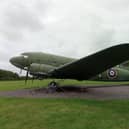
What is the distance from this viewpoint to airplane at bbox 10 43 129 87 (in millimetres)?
10731

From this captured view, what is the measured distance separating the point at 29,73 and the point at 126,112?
350 inches

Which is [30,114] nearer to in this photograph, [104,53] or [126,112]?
[126,112]

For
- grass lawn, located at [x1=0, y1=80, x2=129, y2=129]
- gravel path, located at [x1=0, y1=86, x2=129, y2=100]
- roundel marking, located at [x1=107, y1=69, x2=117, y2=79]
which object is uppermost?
roundel marking, located at [x1=107, y1=69, x2=117, y2=79]

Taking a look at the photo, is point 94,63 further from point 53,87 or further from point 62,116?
point 62,116

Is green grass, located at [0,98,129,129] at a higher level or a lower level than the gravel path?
lower

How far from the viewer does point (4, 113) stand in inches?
309

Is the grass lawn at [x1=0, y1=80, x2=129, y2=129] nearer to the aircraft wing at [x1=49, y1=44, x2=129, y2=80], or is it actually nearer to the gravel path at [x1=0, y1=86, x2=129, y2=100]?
the aircraft wing at [x1=49, y1=44, x2=129, y2=80]

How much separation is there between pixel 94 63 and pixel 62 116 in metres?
5.69

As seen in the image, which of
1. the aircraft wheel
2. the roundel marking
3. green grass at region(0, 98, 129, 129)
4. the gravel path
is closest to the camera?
green grass at region(0, 98, 129, 129)

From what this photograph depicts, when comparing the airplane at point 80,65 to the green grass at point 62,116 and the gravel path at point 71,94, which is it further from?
the green grass at point 62,116

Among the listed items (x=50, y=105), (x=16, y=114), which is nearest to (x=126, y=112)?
(x=50, y=105)

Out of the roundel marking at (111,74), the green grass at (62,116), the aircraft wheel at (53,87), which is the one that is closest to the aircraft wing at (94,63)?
the aircraft wheel at (53,87)

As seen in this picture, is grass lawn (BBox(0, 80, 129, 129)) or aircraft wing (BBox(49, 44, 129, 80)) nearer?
grass lawn (BBox(0, 80, 129, 129))

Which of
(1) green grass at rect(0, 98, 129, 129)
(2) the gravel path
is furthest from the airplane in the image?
(1) green grass at rect(0, 98, 129, 129)
